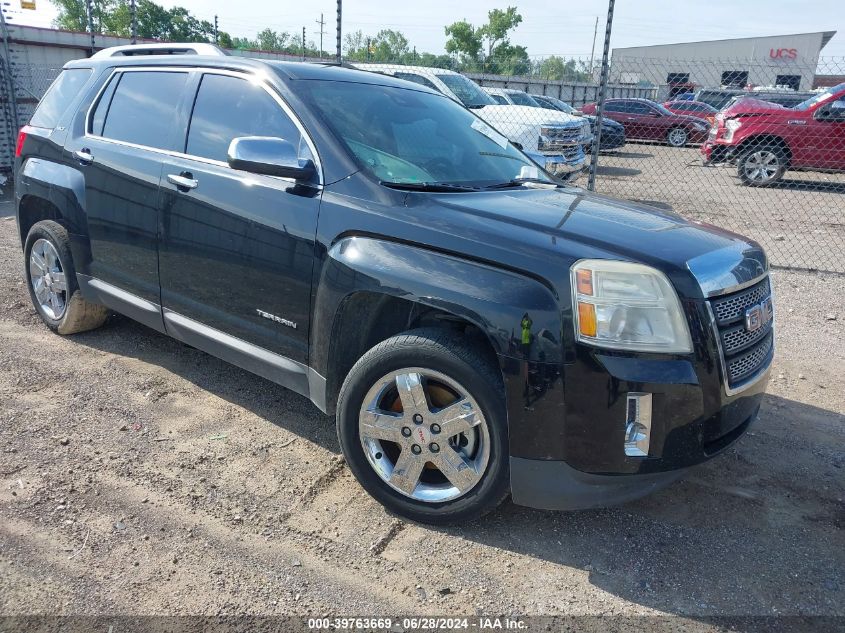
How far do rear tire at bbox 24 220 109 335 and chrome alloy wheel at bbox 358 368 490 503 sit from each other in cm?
271

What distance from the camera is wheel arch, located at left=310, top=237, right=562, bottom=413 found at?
8.22 feet

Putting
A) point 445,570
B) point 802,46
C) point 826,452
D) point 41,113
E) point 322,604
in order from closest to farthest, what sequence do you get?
point 322,604
point 445,570
point 826,452
point 41,113
point 802,46

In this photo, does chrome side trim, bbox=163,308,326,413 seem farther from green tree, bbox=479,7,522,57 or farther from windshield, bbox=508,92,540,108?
green tree, bbox=479,7,522,57

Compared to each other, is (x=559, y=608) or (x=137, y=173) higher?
(x=137, y=173)

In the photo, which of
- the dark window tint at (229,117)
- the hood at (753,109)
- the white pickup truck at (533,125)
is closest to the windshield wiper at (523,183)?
the dark window tint at (229,117)

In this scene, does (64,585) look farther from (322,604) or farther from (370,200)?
(370,200)

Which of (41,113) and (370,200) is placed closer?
(370,200)

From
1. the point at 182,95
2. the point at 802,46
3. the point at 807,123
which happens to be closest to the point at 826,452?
the point at 182,95

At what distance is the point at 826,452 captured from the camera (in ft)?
12.0

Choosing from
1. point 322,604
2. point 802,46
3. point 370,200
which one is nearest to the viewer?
point 322,604

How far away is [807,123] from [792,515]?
11869mm

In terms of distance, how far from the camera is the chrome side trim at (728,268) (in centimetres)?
259

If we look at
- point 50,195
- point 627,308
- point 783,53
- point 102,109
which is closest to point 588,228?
point 627,308

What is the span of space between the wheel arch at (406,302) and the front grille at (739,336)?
0.69 meters
